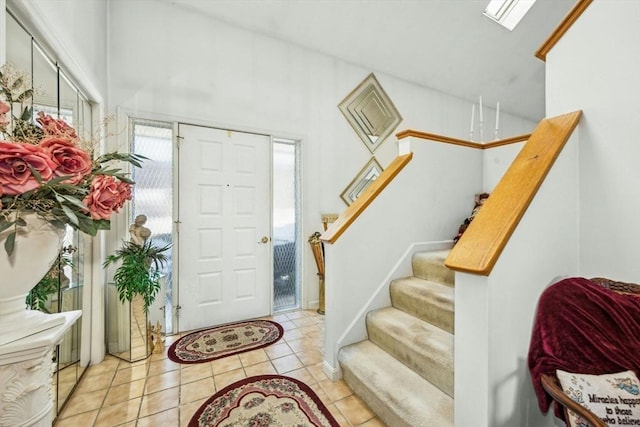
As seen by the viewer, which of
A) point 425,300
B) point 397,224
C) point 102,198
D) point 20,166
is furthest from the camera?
point 397,224

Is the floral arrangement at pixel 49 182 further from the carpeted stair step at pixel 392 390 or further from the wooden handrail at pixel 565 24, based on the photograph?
the wooden handrail at pixel 565 24

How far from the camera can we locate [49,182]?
0.75 metres

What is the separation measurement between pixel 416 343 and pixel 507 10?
407 centimetres

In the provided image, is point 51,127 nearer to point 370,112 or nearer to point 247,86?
point 247,86

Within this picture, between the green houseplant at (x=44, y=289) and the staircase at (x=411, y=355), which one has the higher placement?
the green houseplant at (x=44, y=289)

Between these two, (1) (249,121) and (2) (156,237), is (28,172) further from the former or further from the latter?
(1) (249,121)

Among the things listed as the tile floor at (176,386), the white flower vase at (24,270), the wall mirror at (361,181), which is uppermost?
the wall mirror at (361,181)

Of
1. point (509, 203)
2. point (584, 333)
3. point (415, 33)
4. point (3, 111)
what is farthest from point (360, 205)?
point (415, 33)

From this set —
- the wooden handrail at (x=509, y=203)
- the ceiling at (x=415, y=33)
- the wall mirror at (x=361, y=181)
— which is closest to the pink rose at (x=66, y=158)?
the wooden handrail at (x=509, y=203)

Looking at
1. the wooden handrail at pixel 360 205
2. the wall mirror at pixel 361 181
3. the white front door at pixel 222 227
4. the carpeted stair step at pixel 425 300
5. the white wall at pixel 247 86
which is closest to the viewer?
the carpeted stair step at pixel 425 300

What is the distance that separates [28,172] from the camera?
0.70 m

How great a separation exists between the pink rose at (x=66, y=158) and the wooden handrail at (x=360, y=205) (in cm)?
143

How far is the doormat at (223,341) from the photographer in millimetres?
2307

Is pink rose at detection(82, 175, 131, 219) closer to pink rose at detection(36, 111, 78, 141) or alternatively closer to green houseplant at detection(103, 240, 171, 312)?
pink rose at detection(36, 111, 78, 141)
